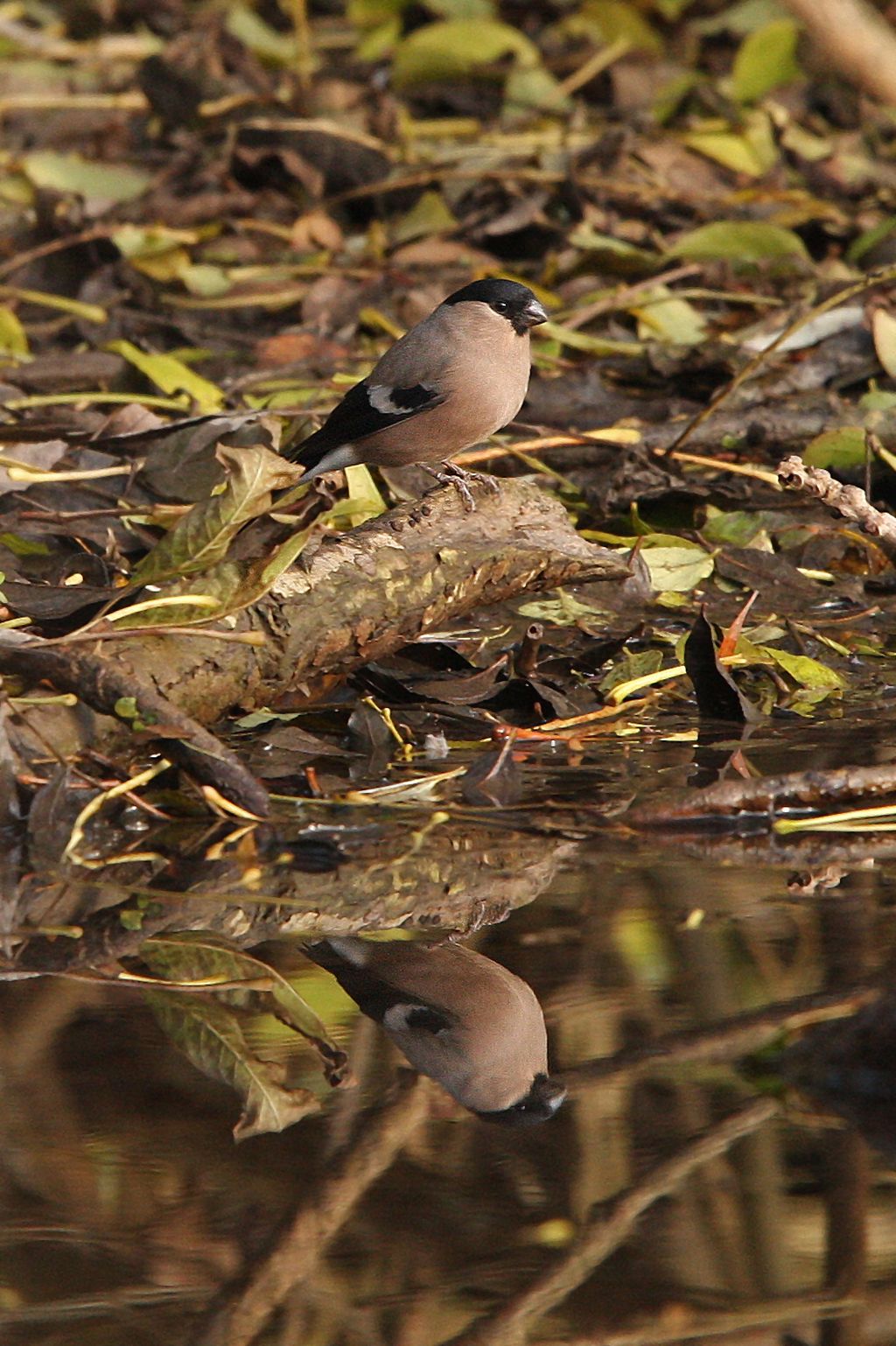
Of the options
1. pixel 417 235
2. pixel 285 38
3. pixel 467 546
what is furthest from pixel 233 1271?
pixel 285 38

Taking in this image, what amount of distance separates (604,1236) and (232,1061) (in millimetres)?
530

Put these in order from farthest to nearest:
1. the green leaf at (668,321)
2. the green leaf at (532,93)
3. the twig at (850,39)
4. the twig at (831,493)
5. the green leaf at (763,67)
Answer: the green leaf at (532,93), the green leaf at (763,67), the green leaf at (668,321), the twig at (831,493), the twig at (850,39)

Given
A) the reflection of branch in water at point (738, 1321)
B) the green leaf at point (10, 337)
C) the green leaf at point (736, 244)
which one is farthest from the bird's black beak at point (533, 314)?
the reflection of branch in water at point (738, 1321)

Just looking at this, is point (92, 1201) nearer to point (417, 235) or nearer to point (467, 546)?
point (467, 546)

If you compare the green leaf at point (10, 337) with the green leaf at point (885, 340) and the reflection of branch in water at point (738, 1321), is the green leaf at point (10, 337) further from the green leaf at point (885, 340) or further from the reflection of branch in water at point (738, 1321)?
the reflection of branch in water at point (738, 1321)

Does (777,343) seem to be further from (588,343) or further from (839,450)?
(588,343)

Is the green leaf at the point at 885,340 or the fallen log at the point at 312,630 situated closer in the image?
the fallen log at the point at 312,630

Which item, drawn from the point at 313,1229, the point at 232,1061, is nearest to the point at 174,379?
the point at 232,1061

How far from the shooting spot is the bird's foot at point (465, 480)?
10.8 ft

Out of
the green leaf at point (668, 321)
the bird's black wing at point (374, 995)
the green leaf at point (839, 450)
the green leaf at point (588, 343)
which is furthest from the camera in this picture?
the green leaf at point (668, 321)

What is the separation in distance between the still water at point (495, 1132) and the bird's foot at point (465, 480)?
944 millimetres

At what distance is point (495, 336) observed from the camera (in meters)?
3.88

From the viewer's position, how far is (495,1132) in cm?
180

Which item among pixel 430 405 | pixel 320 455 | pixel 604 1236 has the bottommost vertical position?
pixel 320 455
